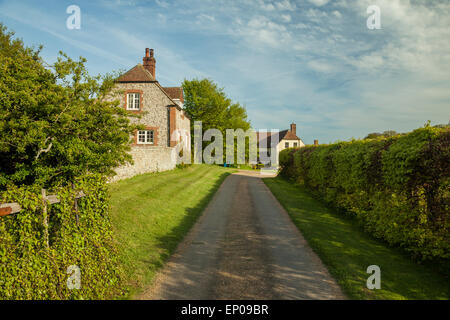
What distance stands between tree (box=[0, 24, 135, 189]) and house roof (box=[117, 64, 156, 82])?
1807cm

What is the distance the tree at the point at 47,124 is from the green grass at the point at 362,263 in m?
9.95

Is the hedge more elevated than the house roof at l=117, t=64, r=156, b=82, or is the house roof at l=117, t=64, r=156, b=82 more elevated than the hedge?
the house roof at l=117, t=64, r=156, b=82

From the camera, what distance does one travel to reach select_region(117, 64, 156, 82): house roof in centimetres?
3006

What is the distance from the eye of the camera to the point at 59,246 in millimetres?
5523

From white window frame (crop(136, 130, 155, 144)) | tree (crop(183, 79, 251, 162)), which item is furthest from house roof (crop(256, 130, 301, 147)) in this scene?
white window frame (crop(136, 130, 155, 144))

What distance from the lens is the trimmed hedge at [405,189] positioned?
24.3 ft

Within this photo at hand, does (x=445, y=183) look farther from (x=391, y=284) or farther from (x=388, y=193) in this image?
(x=391, y=284)

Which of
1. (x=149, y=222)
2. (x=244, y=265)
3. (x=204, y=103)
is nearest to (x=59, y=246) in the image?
(x=244, y=265)

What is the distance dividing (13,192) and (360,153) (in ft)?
42.3

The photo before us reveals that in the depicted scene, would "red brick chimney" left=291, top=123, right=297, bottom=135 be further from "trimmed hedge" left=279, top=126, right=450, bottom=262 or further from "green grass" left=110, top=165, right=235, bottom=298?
"trimmed hedge" left=279, top=126, right=450, bottom=262

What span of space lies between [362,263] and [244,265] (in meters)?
3.52

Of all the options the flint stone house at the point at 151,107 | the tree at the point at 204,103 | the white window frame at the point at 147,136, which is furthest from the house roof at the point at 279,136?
the white window frame at the point at 147,136

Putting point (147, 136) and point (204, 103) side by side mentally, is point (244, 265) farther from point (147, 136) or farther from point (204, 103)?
point (204, 103)
